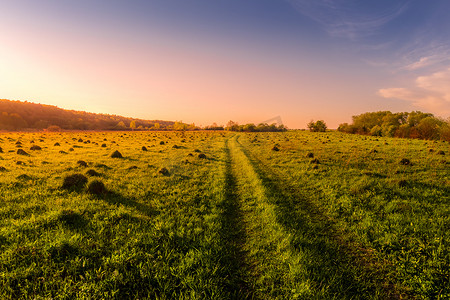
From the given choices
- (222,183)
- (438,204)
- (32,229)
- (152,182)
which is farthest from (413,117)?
(32,229)

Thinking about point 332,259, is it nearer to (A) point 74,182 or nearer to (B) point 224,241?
(B) point 224,241

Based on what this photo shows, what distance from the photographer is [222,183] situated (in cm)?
1170

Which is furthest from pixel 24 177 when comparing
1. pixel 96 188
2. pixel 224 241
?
pixel 224 241

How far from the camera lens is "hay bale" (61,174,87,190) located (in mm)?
9727

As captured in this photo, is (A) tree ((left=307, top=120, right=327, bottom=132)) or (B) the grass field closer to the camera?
(B) the grass field

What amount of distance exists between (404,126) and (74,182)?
245 feet

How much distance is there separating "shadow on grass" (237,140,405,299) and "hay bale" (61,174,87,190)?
10987mm

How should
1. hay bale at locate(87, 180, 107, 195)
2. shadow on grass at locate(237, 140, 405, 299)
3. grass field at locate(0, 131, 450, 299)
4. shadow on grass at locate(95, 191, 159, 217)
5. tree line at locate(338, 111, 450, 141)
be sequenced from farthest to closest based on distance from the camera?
tree line at locate(338, 111, 450, 141)
hay bale at locate(87, 180, 107, 195)
shadow on grass at locate(95, 191, 159, 217)
shadow on grass at locate(237, 140, 405, 299)
grass field at locate(0, 131, 450, 299)

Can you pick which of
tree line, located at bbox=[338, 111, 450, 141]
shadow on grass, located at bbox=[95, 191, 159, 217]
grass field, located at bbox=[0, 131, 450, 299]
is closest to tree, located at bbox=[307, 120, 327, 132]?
tree line, located at bbox=[338, 111, 450, 141]

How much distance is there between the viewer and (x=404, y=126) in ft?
167

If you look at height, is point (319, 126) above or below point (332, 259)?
above

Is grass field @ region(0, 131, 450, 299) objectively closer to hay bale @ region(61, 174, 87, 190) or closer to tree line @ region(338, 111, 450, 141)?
hay bale @ region(61, 174, 87, 190)

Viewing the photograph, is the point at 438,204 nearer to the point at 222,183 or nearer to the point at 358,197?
the point at 358,197

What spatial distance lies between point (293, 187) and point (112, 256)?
32.7 feet
